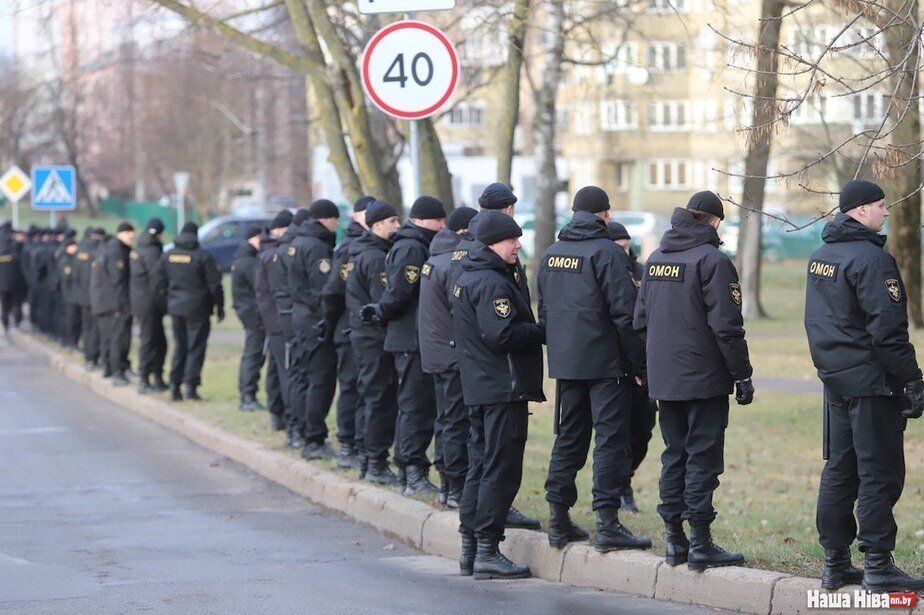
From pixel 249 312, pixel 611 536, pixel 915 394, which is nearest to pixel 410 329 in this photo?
pixel 611 536

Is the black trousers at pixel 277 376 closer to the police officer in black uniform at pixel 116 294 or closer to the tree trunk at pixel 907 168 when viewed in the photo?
the police officer in black uniform at pixel 116 294

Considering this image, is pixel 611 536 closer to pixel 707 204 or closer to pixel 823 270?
pixel 707 204

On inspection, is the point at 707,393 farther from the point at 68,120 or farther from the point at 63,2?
the point at 68,120

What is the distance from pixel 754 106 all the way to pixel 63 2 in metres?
10.4

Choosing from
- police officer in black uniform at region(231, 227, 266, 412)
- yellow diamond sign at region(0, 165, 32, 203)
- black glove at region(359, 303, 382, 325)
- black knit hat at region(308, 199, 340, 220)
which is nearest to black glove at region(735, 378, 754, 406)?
black glove at region(359, 303, 382, 325)

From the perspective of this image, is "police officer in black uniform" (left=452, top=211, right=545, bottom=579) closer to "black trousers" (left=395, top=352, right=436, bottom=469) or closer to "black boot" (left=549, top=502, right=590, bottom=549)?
"black boot" (left=549, top=502, right=590, bottom=549)

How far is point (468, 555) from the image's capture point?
819 cm

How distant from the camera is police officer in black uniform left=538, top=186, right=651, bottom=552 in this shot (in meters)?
7.92

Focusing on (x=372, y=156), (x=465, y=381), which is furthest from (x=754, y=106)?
(x=372, y=156)

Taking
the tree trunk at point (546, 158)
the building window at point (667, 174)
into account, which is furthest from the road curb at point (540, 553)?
the building window at point (667, 174)

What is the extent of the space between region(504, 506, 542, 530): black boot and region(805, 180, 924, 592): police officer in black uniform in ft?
7.03

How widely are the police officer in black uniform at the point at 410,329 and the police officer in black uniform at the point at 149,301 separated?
295 inches

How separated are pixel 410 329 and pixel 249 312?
5.85 m

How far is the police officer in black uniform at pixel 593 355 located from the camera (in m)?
7.92
